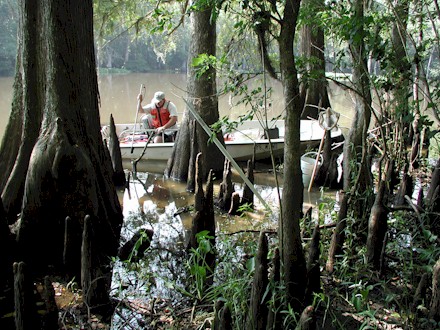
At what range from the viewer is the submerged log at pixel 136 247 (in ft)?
15.9

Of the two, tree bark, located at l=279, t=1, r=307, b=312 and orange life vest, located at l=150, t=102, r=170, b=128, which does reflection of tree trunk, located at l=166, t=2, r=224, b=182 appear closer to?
orange life vest, located at l=150, t=102, r=170, b=128

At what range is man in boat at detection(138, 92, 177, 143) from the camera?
9.62 meters

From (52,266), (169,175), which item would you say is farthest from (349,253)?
(169,175)

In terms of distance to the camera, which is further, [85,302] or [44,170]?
[44,170]

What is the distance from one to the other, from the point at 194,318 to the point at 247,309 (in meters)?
0.55

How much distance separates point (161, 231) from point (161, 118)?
4218 millimetres

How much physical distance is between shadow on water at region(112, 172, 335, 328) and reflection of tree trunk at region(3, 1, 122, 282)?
1.95 feet

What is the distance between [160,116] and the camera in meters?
9.77

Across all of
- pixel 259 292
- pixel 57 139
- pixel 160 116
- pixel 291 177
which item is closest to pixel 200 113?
pixel 160 116

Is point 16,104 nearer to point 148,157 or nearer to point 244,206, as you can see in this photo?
point 244,206

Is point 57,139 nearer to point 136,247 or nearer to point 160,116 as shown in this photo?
point 136,247

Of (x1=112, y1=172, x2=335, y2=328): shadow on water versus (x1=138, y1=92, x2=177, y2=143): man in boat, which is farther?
(x1=138, y1=92, x2=177, y2=143): man in boat

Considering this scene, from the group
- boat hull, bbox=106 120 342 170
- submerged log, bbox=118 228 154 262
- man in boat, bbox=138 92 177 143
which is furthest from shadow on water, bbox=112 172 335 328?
man in boat, bbox=138 92 177 143

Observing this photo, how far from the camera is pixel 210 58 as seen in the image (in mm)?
3658
